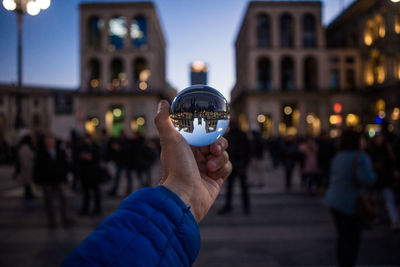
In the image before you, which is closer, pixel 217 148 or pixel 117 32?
pixel 217 148

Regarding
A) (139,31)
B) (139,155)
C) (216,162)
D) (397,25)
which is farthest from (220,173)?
(139,31)

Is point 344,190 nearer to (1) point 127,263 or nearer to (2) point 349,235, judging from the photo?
(2) point 349,235

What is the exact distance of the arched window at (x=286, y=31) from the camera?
36.4 m

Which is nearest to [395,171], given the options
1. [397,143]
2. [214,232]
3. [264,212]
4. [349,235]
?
[397,143]

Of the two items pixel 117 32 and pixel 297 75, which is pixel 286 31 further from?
pixel 117 32

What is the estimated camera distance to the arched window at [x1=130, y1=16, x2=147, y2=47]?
1350 inches

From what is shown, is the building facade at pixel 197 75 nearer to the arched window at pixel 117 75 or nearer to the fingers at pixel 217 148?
the fingers at pixel 217 148

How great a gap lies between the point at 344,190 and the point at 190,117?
2.82 metres

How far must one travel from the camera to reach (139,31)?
114 feet

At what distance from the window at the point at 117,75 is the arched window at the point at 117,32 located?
8.24 ft

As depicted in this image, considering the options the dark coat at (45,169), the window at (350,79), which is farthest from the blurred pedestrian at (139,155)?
the window at (350,79)

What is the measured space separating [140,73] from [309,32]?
83.1 ft

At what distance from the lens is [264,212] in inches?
241

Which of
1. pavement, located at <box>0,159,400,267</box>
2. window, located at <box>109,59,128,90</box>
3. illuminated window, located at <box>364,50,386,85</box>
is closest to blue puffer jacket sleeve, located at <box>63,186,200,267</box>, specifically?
pavement, located at <box>0,159,400,267</box>
